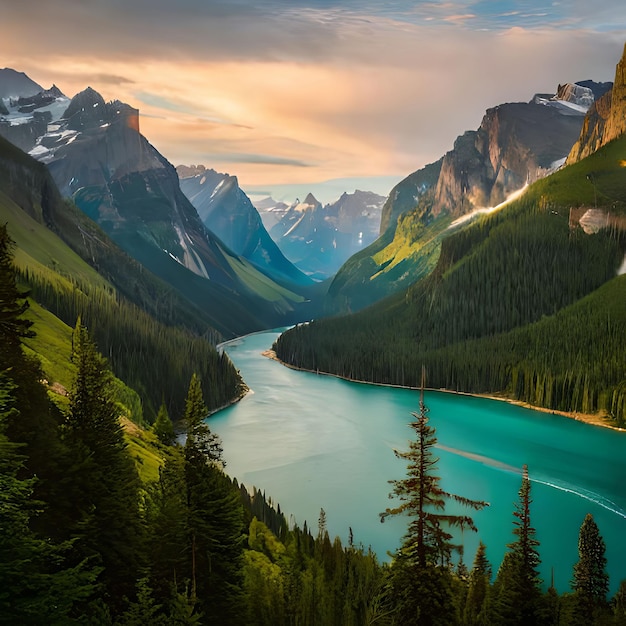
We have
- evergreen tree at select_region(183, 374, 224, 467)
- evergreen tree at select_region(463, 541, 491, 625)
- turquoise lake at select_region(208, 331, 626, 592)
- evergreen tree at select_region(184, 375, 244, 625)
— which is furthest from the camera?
turquoise lake at select_region(208, 331, 626, 592)

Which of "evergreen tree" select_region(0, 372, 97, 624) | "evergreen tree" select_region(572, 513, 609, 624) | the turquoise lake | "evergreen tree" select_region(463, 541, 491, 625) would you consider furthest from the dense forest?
the turquoise lake

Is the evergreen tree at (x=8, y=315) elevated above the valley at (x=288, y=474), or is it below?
above

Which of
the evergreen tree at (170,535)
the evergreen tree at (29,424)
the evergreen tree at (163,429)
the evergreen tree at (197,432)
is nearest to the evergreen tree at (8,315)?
the evergreen tree at (29,424)

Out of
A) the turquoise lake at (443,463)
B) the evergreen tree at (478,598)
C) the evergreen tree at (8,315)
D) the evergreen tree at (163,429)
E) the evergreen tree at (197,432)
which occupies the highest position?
the evergreen tree at (8,315)

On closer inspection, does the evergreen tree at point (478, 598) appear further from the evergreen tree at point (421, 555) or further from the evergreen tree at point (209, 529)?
the evergreen tree at point (209, 529)

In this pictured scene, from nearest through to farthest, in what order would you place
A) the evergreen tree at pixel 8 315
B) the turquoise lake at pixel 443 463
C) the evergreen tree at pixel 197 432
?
1. the evergreen tree at pixel 8 315
2. the evergreen tree at pixel 197 432
3. the turquoise lake at pixel 443 463

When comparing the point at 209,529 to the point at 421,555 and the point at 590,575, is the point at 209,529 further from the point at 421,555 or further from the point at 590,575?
the point at 590,575

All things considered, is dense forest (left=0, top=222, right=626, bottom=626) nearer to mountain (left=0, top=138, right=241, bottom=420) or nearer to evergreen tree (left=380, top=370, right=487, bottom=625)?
evergreen tree (left=380, top=370, right=487, bottom=625)
